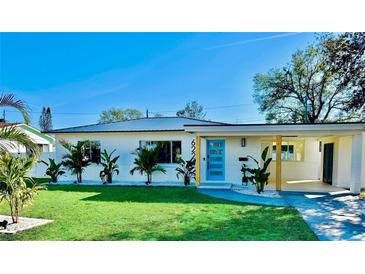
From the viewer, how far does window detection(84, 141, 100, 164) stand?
14.6m

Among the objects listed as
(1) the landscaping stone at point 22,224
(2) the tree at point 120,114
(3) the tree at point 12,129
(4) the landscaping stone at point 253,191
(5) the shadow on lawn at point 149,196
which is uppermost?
(2) the tree at point 120,114

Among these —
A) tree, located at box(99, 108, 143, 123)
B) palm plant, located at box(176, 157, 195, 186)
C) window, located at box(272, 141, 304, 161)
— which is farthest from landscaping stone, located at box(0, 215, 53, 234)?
tree, located at box(99, 108, 143, 123)

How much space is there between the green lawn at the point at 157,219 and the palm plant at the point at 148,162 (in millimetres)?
3291

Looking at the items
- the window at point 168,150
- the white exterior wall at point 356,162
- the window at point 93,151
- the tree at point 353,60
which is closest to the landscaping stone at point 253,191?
the white exterior wall at point 356,162

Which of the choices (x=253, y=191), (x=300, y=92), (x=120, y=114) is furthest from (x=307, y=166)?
(x=120, y=114)

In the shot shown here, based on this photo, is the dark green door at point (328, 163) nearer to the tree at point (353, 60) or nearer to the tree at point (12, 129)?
the tree at point (353, 60)

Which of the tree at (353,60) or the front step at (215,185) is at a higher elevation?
the tree at (353,60)

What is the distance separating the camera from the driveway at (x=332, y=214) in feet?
18.1

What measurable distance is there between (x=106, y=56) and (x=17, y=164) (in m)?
8.50

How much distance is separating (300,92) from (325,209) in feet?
72.1

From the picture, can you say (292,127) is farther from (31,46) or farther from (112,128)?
(31,46)

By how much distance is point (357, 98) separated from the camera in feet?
46.3

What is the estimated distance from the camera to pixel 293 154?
1539cm
